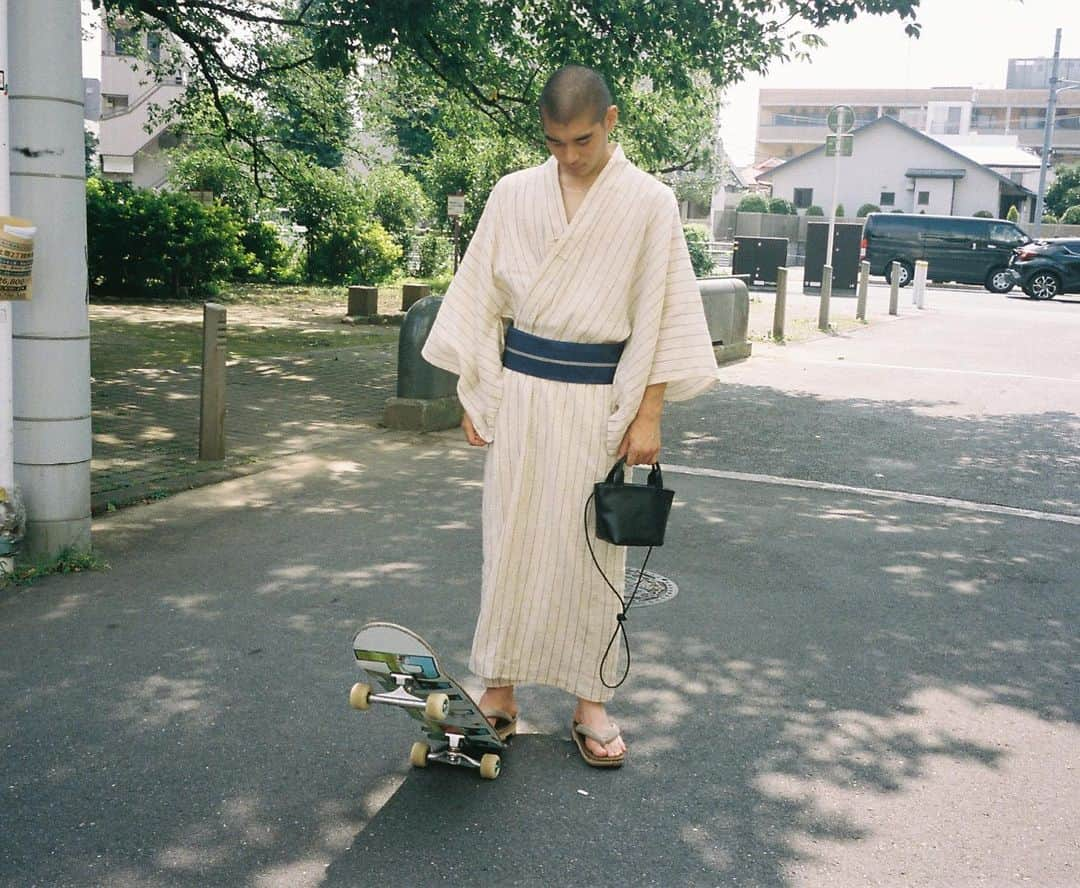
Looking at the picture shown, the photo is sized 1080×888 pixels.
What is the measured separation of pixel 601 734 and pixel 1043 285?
2880 cm

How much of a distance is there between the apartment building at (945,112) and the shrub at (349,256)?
70.7 meters

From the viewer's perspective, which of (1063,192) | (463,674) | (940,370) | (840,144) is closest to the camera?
(463,674)

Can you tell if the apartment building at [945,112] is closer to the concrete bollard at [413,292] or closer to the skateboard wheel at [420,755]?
the concrete bollard at [413,292]

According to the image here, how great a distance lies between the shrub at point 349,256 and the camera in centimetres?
A: 2339

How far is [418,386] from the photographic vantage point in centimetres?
877

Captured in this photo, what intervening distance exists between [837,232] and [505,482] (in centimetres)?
2611

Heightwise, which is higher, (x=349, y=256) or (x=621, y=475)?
(x=349, y=256)

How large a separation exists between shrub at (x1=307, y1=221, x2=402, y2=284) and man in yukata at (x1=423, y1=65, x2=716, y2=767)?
66.3 ft

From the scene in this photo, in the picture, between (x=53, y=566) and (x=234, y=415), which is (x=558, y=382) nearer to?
(x=53, y=566)

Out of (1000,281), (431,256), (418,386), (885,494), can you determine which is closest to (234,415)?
(418,386)

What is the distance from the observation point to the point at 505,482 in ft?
11.7

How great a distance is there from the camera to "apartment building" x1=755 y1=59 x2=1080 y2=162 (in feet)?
303

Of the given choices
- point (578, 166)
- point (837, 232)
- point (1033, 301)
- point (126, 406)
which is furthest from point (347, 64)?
point (1033, 301)

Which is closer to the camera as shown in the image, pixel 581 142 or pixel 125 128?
pixel 581 142
